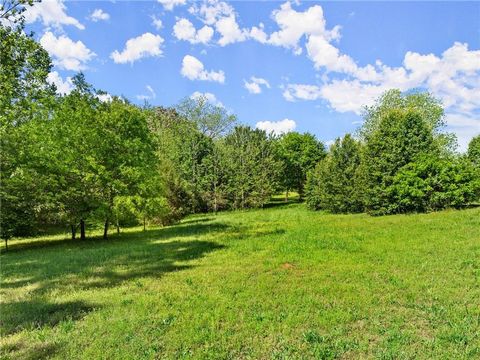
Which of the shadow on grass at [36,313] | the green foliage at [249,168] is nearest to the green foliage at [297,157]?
the green foliage at [249,168]

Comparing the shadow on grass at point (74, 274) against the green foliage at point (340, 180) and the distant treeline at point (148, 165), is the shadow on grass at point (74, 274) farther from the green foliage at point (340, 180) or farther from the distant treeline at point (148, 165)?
the green foliage at point (340, 180)

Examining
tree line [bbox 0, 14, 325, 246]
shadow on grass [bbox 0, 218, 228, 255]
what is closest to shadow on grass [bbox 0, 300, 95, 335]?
tree line [bbox 0, 14, 325, 246]

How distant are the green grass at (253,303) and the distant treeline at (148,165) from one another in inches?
277

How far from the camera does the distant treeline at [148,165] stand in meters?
21.5

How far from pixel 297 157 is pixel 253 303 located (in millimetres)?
59938

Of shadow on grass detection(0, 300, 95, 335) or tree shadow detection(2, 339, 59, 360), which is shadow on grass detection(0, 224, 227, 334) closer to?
shadow on grass detection(0, 300, 95, 335)

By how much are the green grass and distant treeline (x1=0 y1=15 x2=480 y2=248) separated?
7.05 m

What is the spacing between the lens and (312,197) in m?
47.2

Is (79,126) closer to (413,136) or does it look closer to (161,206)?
(161,206)

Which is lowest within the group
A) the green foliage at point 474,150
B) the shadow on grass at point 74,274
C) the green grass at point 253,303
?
the green grass at point 253,303

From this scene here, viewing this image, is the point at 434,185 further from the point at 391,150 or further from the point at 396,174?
the point at 391,150

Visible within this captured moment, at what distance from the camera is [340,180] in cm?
4138

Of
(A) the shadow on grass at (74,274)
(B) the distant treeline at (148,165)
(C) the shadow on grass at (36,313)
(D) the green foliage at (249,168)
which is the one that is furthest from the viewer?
(D) the green foliage at (249,168)

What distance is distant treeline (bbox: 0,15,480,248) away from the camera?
70.6 feet
